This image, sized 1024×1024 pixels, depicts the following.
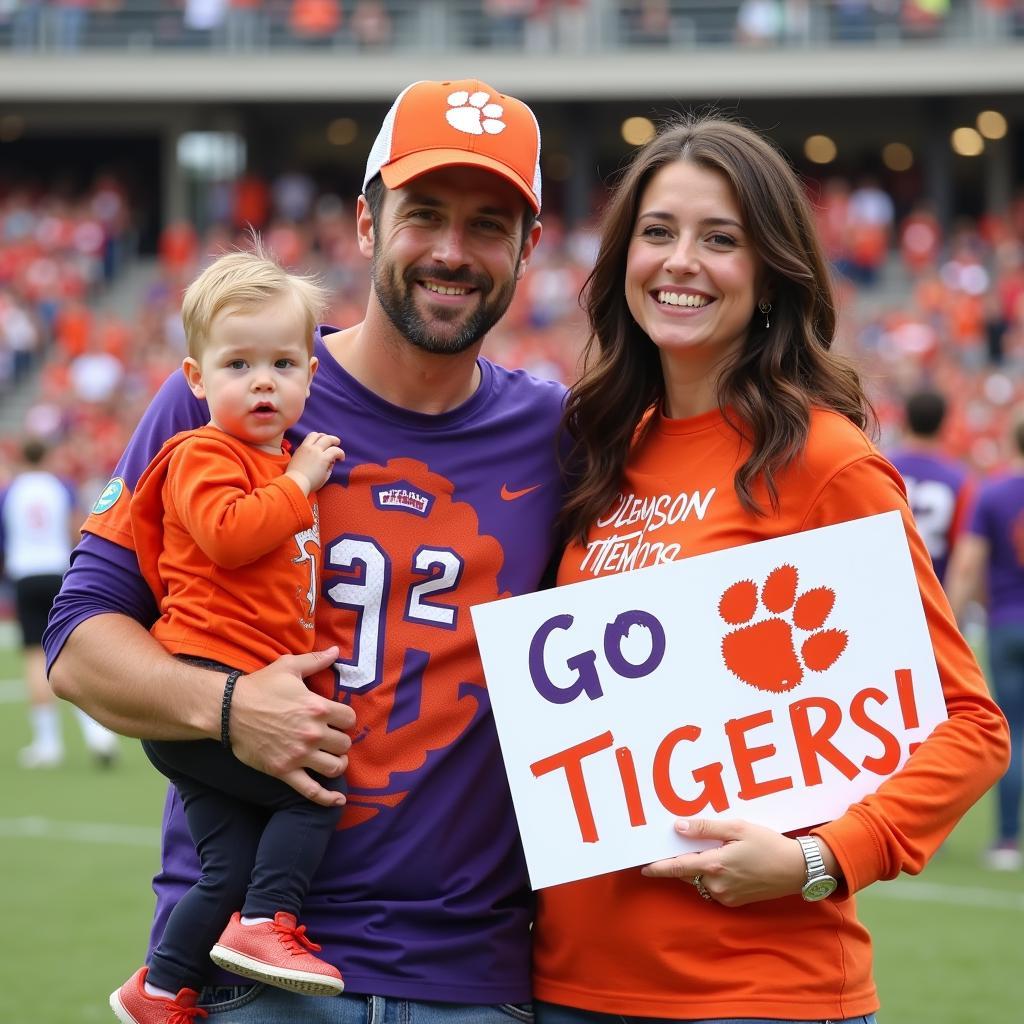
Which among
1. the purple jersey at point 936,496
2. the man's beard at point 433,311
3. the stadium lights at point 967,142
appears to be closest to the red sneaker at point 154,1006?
the man's beard at point 433,311

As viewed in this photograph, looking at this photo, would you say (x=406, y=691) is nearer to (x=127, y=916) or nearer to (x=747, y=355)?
(x=747, y=355)

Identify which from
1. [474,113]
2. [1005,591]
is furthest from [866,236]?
[474,113]

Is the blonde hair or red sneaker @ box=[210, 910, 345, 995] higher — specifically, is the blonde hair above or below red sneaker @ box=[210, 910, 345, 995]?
above

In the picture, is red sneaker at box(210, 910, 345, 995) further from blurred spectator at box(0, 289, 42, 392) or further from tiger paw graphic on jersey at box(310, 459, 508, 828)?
blurred spectator at box(0, 289, 42, 392)

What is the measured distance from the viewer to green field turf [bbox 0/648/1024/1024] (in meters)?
6.11

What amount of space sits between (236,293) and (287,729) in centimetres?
75

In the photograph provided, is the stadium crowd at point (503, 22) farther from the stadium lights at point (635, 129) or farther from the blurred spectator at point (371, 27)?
the stadium lights at point (635, 129)

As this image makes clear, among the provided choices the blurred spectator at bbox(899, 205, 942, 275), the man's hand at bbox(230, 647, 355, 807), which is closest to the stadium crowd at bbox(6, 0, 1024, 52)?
the blurred spectator at bbox(899, 205, 942, 275)

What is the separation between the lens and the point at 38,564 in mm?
11477

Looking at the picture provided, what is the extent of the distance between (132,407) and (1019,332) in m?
11.4

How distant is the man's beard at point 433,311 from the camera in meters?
3.10

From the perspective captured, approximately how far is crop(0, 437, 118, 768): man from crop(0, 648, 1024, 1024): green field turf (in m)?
0.86

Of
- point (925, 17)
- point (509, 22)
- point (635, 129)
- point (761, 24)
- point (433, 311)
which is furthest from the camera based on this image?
point (635, 129)

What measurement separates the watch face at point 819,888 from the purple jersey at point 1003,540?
5.83 metres
